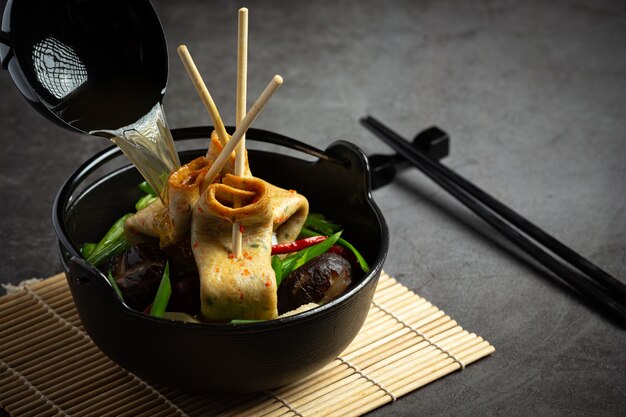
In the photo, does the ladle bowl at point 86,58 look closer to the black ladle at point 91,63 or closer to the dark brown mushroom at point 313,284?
the black ladle at point 91,63

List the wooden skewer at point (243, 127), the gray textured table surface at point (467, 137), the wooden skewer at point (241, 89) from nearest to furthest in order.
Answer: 1. the wooden skewer at point (243, 127)
2. the wooden skewer at point (241, 89)
3. the gray textured table surface at point (467, 137)

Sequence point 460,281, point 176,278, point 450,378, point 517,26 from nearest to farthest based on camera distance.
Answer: point 176,278, point 450,378, point 460,281, point 517,26

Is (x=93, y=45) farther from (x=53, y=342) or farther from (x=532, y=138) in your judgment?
(x=532, y=138)

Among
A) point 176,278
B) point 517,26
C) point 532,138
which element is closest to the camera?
point 176,278

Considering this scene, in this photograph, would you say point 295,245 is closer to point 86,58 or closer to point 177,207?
point 177,207

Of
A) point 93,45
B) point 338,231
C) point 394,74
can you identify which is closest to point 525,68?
point 394,74

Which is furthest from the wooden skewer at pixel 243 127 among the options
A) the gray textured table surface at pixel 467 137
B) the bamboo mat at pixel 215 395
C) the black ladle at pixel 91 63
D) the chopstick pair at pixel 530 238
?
the chopstick pair at pixel 530 238
